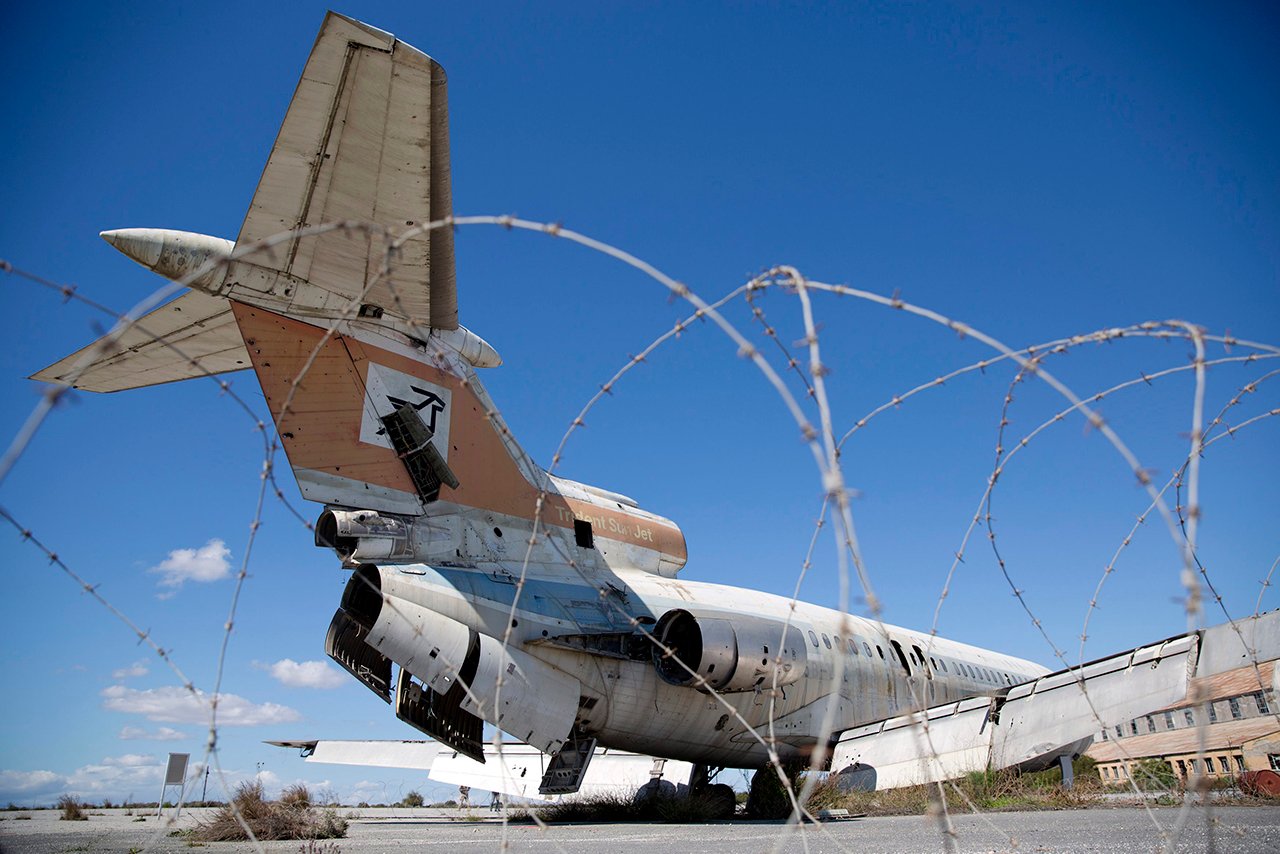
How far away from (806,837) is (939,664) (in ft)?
37.4

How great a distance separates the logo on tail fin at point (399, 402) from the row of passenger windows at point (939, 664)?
22.7 feet

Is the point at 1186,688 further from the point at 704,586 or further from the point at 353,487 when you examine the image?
the point at 353,487

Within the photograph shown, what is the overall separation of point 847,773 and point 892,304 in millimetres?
11464

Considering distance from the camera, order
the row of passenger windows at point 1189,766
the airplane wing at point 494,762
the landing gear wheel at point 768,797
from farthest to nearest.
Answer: the row of passenger windows at point 1189,766 → the airplane wing at point 494,762 → the landing gear wheel at point 768,797

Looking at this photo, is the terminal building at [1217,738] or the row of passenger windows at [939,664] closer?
the row of passenger windows at [939,664]

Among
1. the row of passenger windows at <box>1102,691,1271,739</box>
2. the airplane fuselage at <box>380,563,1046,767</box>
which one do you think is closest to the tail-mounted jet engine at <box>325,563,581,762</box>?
the airplane fuselage at <box>380,563,1046,767</box>

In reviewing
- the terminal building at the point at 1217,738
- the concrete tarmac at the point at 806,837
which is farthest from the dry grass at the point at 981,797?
the terminal building at the point at 1217,738

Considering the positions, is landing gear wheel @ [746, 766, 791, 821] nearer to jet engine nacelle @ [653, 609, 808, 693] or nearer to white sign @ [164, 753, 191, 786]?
jet engine nacelle @ [653, 609, 808, 693]

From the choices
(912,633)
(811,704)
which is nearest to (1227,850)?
(811,704)

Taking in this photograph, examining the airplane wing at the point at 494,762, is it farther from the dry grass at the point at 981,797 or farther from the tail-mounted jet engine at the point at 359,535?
the tail-mounted jet engine at the point at 359,535

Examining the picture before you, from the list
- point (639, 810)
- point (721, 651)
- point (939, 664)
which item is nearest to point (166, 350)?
point (721, 651)

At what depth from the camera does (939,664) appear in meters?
→ 17.3

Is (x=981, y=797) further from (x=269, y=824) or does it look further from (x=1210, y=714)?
(x=1210, y=714)

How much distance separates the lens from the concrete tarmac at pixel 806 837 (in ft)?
21.2
